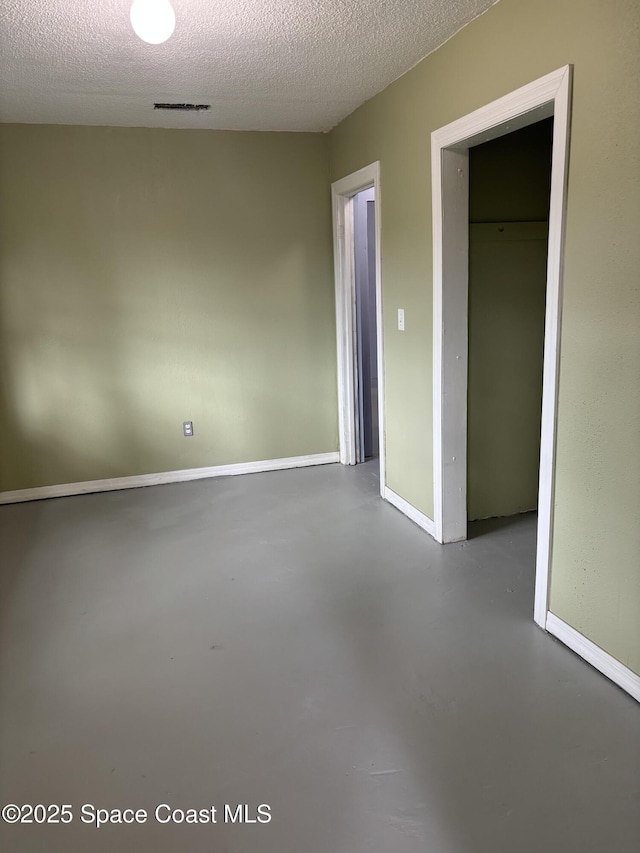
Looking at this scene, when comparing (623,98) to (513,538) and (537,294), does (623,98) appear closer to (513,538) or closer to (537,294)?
(537,294)

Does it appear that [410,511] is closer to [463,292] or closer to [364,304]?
[463,292]

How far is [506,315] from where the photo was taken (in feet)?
11.3

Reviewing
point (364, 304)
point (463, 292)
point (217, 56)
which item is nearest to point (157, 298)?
point (364, 304)

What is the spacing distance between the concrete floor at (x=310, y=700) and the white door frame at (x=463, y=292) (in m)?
0.30

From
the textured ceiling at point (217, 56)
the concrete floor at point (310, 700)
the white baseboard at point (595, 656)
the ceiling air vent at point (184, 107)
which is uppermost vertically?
the ceiling air vent at point (184, 107)

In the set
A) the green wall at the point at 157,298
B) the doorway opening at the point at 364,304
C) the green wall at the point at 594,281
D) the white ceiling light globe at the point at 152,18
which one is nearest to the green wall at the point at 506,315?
the green wall at the point at 594,281

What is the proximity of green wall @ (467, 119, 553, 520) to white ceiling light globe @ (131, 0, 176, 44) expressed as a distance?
1771 millimetres

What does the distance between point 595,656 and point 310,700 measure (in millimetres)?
1049

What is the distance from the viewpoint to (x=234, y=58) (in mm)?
2941

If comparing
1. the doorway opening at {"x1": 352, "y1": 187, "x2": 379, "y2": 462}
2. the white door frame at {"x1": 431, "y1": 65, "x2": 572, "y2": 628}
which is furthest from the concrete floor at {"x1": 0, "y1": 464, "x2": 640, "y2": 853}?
the doorway opening at {"x1": 352, "y1": 187, "x2": 379, "y2": 462}

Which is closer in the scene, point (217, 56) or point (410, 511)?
point (217, 56)

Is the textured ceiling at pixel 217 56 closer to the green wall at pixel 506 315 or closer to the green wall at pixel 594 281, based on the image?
the green wall at pixel 594 281

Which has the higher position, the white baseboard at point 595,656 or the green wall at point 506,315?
the green wall at point 506,315

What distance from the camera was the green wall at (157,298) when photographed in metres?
4.14
